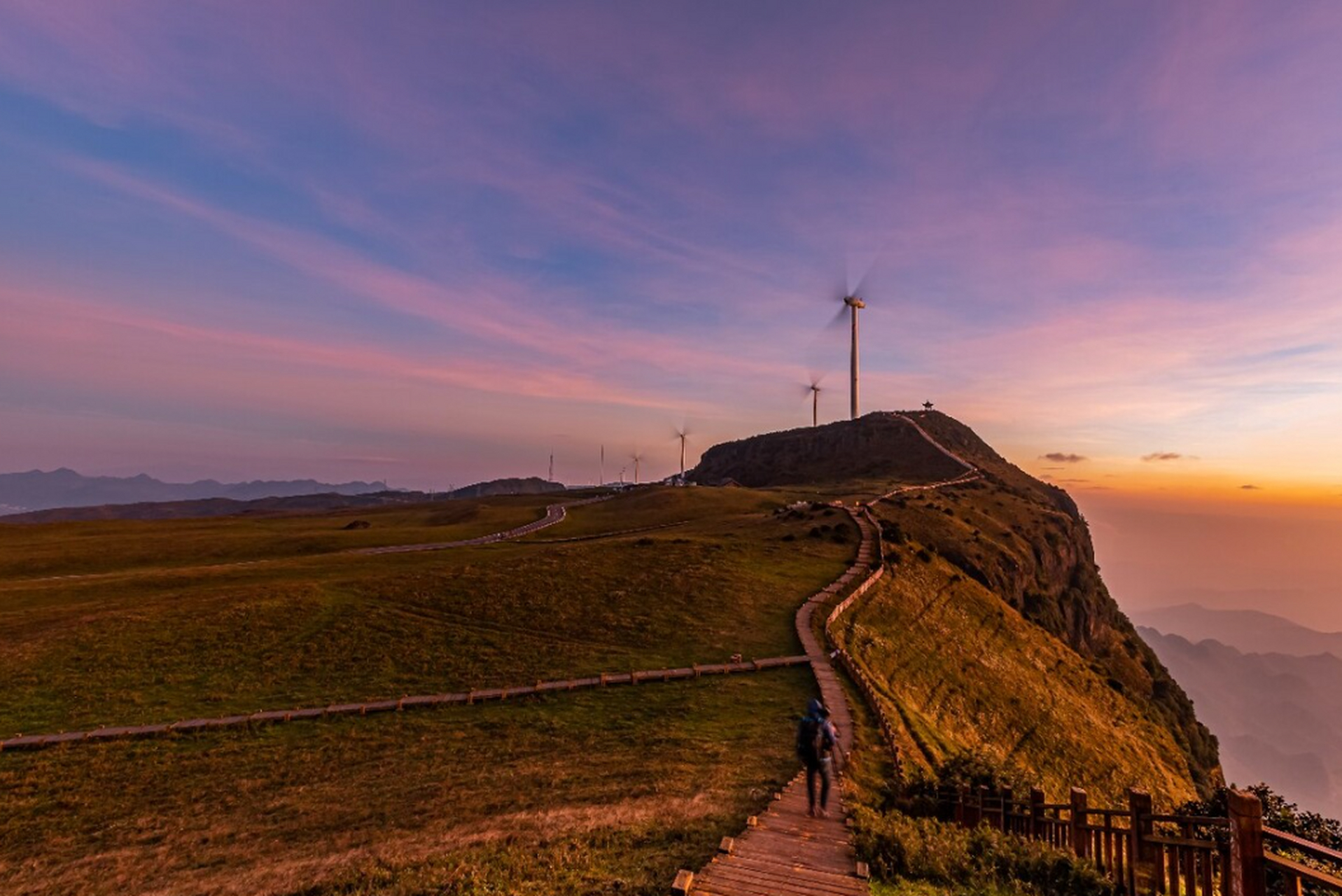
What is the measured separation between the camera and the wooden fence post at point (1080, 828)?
16438 millimetres

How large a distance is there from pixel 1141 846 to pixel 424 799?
22.7 metres

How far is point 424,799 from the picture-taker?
24609mm

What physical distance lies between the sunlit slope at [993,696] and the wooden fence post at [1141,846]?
1113cm

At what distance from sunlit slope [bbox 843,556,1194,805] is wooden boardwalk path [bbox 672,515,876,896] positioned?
385 inches

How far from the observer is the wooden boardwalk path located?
14508mm

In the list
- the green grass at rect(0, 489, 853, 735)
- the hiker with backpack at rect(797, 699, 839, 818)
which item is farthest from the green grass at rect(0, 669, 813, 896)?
the green grass at rect(0, 489, 853, 735)

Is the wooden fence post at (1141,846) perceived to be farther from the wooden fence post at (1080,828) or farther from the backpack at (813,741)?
the backpack at (813,741)

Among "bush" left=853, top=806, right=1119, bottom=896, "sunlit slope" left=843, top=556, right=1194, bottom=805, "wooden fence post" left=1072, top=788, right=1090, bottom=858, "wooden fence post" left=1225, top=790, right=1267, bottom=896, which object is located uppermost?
"wooden fence post" left=1225, top=790, right=1267, bottom=896

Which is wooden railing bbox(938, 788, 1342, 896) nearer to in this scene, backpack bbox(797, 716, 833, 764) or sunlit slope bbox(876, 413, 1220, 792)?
backpack bbox(797, 716, 833, 764)

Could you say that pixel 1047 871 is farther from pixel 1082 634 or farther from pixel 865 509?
pixel 1082 634

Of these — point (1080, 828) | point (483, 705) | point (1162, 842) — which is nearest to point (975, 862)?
point (1080, 828)

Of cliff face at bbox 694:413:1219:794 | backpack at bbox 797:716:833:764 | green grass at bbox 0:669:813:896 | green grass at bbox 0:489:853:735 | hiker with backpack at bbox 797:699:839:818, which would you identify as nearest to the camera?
green grass at bbox 0:669:813:896

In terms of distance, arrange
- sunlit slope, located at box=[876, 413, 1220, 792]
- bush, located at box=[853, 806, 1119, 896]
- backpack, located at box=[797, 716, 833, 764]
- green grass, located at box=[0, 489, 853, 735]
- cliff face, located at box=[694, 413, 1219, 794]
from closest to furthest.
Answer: bush, located at box=[853, 806, 1119, 896]
backpack, located at box=[797, 716, 833, 764]
green grass, located at box=[0, 489, 853, 735]
cliff face, located at box=[694, 413, 1219, 794]
sunlit slope, located at box=[876, 413, 1220, 792]

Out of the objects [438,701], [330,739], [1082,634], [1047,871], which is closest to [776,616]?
[438,701]
